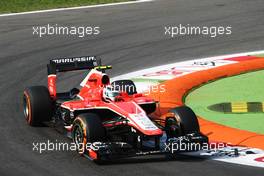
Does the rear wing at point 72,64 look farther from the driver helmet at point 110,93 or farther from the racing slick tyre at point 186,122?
the racing slick tyre at point 186,122

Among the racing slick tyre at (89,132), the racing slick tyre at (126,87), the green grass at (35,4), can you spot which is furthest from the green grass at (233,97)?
the green grass at (35,4)

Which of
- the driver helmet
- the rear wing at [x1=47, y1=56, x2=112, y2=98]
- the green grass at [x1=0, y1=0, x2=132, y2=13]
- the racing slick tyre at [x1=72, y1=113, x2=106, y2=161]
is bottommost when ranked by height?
the racing slick tyre at [x1=72, y1=113, x2=106, y2=161]

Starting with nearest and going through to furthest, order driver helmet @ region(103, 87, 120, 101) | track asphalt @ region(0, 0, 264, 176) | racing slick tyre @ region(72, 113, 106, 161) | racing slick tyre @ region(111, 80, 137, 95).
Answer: track asphalt @ region(0, 0, 264, 176), racing slick tyre @ region(72, 113, 106, 161), driver helmet @ region(103, 87, 120, 101), racing slick tyre @ region(111, 80, 137, 95)

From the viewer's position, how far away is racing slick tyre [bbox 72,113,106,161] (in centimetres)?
1463

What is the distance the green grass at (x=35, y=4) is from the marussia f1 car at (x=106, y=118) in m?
14.3

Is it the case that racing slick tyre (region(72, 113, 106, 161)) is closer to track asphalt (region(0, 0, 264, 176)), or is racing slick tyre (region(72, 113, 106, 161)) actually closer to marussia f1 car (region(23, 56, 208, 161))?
marussia f1 car (region(23, 56, 208, 161))

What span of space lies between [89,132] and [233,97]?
5.76 m

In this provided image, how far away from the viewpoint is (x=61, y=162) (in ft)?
48.2

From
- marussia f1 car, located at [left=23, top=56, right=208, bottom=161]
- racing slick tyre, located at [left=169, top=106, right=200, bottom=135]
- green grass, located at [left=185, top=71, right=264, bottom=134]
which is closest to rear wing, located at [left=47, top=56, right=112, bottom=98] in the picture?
marussia f1 car, located at [left=23, top=56, right=208, bottom=161]

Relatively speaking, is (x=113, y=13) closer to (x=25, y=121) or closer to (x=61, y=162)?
(x=25, y=121)

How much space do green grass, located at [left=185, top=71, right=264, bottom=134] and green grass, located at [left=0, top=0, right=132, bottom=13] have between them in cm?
1203

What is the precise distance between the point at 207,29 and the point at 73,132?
43.3ft

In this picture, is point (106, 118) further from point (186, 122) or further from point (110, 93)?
point (186, 122)

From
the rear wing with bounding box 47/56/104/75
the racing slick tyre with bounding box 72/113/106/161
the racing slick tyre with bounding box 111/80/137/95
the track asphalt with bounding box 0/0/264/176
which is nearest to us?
the track asphalt with bounding box 0/0/264/176
